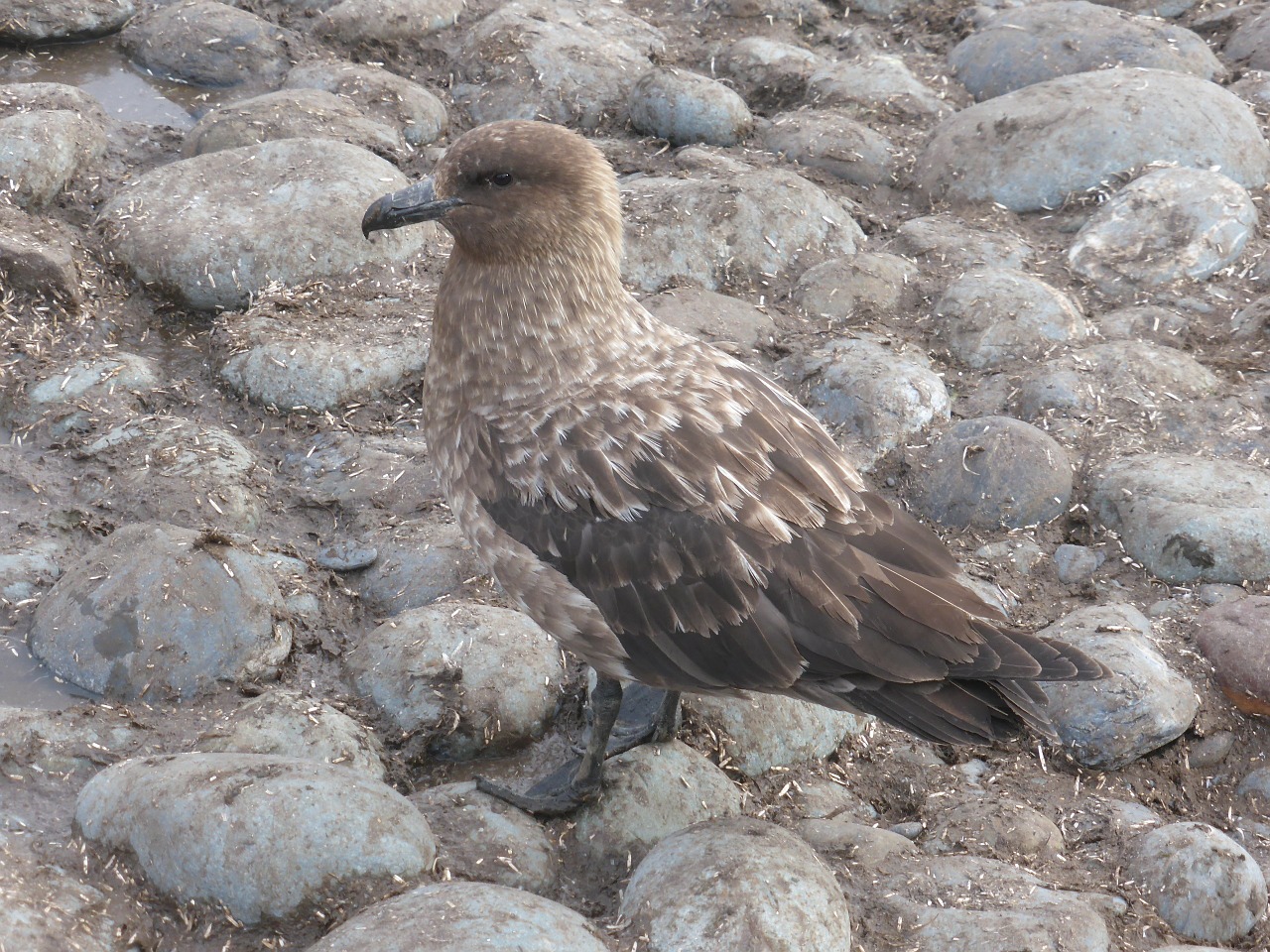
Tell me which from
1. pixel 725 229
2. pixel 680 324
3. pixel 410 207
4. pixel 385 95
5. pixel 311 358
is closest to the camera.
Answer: pixel 410 207

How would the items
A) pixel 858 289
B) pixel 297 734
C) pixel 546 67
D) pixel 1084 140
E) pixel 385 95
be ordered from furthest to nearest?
pixel 546 67, pixel 385 95, pixel 1084 140, pixel 858 289, pixel 297 734

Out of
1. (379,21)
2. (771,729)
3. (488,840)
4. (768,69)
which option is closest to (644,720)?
(771,729)

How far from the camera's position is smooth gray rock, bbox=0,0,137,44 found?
8.08m

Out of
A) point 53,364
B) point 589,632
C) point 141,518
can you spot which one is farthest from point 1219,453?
point 53,364

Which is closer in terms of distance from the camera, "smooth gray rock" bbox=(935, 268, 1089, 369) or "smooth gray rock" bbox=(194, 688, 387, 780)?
"smooth gray rock" bbox=(194, 688, 387, 780)

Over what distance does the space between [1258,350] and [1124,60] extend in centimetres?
261

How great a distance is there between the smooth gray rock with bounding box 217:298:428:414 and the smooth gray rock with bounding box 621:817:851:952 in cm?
291

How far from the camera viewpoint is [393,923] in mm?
3537

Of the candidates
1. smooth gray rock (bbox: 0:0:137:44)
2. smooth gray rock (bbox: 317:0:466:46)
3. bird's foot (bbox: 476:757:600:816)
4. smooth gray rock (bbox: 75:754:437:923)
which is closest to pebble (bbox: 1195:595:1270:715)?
bird's foot (bbox: 476:757:600:816)

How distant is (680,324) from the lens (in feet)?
21.3

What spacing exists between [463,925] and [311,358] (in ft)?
10.6

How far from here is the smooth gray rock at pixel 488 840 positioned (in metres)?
4.10

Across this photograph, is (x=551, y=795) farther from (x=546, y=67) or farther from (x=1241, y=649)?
(x=546, y=67)

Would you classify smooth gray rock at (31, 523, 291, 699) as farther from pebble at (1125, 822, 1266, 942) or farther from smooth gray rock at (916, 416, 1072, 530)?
pebble at (1125, 822, 1266, 942)
